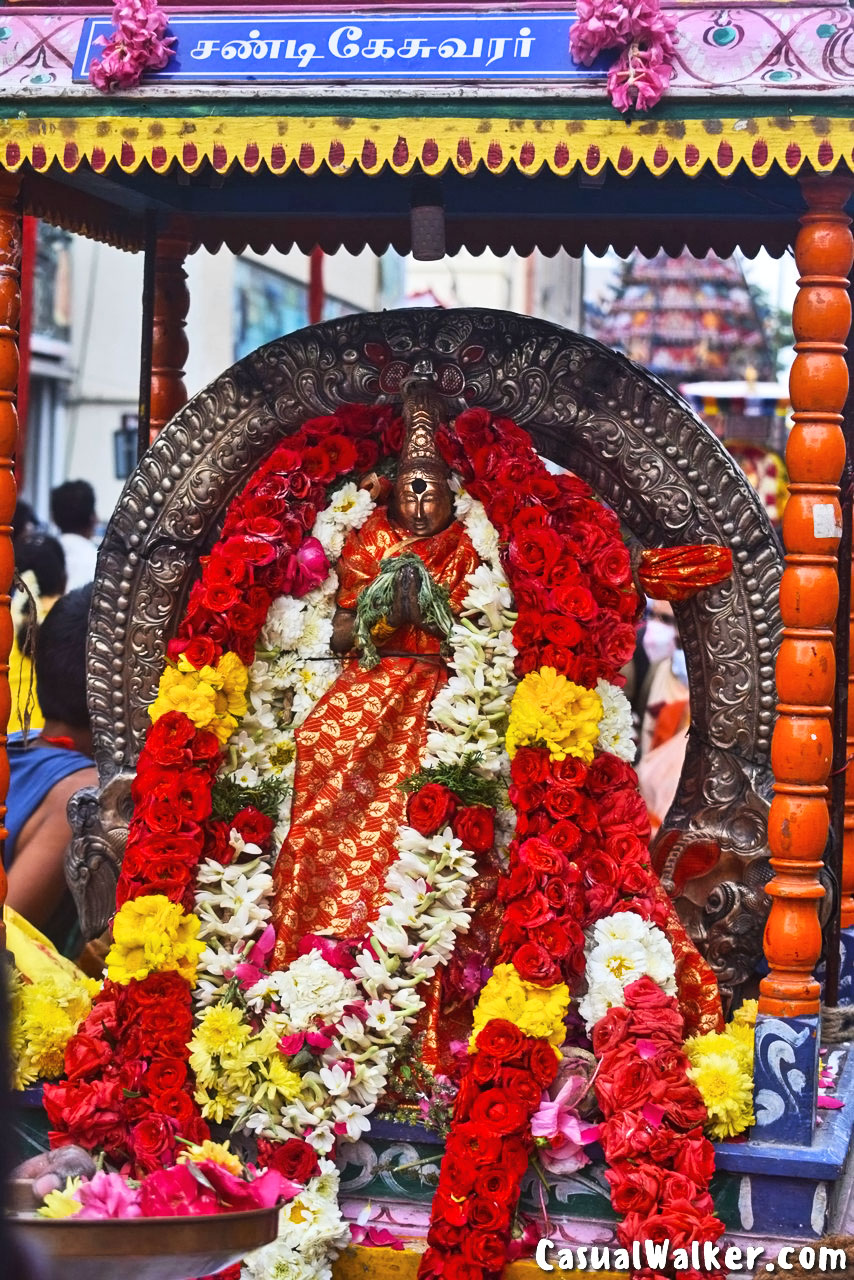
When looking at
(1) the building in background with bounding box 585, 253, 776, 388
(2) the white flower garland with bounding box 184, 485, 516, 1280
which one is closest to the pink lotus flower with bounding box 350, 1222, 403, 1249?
(2) the white flower garland with bounding box 184, 485, 516, 1280

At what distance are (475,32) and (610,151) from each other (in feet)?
1.70

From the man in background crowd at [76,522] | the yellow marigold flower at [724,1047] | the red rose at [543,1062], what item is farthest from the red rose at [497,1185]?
the man in background crowd at [76,522]

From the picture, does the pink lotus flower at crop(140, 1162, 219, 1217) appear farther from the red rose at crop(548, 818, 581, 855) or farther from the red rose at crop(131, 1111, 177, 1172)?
the red rose at crop(548, 818, 581, 855)

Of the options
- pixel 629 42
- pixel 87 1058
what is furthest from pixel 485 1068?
pixel 629 42

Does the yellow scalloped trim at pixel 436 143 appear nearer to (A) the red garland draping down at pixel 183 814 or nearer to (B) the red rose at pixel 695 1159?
(A) the red garland draping down at pixel 183 814

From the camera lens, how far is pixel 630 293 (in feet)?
60.3

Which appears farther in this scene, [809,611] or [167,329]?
[167,329]

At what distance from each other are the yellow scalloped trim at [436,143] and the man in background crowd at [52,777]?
1914mm

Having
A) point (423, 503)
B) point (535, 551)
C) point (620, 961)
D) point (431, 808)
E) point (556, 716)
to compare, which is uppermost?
point (423, 503)

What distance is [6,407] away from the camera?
4.60 m

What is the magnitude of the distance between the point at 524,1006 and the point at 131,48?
2713mm

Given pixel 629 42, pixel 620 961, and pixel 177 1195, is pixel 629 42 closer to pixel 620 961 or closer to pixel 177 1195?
pixel 620 961

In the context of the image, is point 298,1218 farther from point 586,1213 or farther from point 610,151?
point 610,151

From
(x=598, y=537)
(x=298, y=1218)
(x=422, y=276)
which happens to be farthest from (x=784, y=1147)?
(x=422, y=276)
